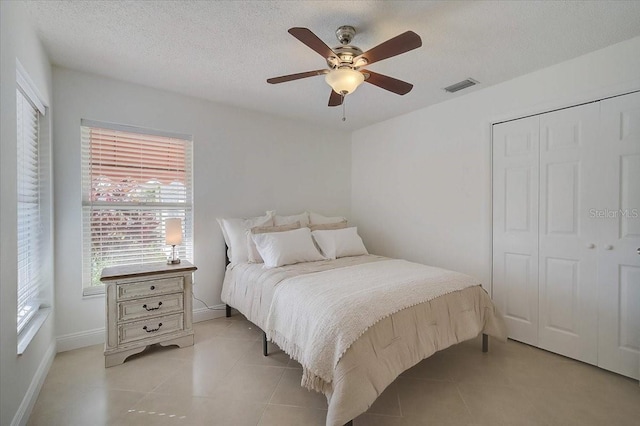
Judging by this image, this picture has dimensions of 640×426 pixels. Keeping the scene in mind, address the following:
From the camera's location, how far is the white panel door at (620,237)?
7.11 feet

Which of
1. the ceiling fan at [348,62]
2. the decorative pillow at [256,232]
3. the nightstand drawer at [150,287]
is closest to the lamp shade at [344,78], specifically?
the ceiling fan at [348,62]

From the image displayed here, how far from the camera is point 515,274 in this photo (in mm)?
2836

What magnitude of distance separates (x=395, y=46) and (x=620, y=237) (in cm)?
229

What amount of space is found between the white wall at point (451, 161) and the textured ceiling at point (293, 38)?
171mm

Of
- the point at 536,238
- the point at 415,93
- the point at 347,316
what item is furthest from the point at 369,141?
the point at 347,316

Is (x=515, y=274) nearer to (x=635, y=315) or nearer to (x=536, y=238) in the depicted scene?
(x=536, y=238)

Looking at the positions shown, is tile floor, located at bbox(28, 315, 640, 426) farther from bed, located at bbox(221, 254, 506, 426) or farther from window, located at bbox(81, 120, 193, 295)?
window, located at bbox(81, 120, 193, 295)

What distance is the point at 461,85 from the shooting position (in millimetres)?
2914

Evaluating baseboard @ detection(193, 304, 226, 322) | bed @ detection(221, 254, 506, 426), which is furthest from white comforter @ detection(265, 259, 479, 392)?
baseboard @ detection(193, 304, 226, 322)

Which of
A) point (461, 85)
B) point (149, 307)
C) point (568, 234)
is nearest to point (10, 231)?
point (149, 307)

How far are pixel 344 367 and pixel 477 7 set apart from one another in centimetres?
230

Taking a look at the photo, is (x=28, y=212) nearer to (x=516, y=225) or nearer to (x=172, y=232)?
(x=172, y=232)

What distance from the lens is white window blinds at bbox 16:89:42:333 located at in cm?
196

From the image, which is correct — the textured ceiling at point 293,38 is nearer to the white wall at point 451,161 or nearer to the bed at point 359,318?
the white wall at point 451,161
